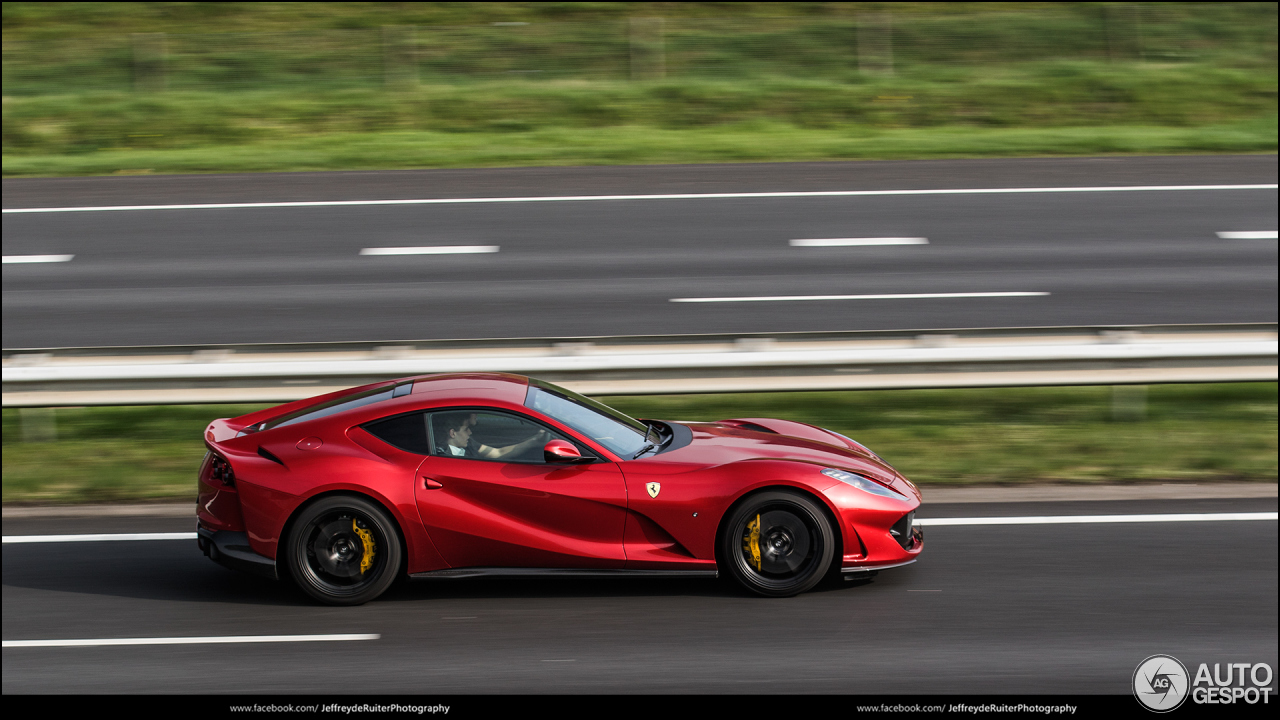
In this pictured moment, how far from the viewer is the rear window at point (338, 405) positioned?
6.42m

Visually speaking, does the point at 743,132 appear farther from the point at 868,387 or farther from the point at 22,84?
the point at 22,84

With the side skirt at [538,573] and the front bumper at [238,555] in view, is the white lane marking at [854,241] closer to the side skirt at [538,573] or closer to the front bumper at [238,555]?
the side skirt at [538,573]

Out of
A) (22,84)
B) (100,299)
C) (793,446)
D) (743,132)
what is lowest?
(793,446)

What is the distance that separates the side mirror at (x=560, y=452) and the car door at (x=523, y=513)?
6cm

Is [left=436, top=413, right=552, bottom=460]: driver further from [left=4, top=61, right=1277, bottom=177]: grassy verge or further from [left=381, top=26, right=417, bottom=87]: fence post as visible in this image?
[left=381, top=26, right=417, bottom=87]: fence post

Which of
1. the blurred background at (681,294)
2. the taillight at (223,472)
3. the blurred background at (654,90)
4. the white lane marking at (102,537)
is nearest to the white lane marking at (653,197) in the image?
the blurred background at (681,294)

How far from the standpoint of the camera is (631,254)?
1362 cm

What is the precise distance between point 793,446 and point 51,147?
50.9 feet

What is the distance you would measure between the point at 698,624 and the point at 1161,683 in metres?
2.18

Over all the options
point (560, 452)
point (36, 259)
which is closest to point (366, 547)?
point (560, 452)

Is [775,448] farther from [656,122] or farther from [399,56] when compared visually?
[399,56]

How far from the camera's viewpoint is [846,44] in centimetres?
2102

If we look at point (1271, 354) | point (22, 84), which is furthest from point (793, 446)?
point (22, 84)

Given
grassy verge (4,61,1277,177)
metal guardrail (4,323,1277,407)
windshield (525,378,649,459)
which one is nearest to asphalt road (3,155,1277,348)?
grassy verge (4,61,1277,177)
